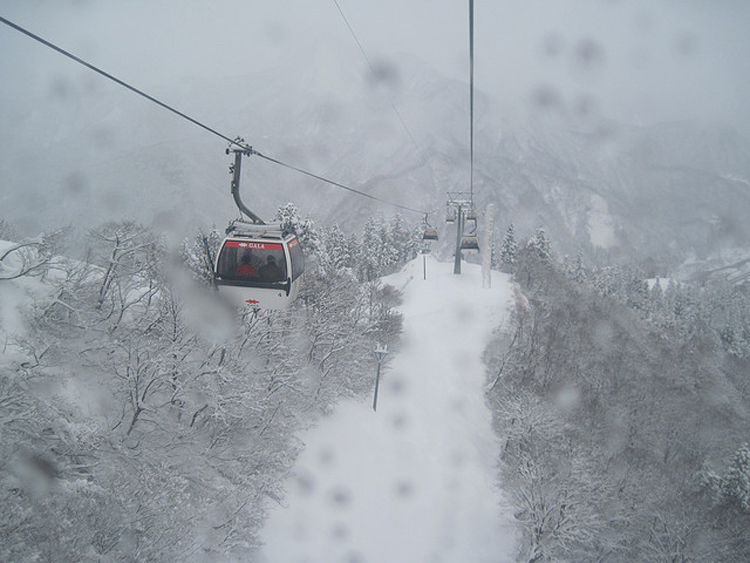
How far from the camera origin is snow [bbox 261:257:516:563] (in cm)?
1591

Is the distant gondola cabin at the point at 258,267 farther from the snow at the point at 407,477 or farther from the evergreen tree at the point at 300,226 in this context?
the evergreen tree at the point at 300,226

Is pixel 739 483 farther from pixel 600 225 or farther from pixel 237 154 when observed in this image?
pixel 600 225

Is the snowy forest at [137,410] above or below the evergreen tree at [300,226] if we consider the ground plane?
below

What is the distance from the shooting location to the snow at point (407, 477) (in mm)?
15906

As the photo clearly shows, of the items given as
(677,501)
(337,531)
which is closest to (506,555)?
(337,531)

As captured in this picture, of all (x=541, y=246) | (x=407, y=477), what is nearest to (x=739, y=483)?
(x=407, y=477)

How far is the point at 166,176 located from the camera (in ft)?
384

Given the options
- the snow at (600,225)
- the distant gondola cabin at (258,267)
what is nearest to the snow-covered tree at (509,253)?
the distant gondola cabin at (258,267)

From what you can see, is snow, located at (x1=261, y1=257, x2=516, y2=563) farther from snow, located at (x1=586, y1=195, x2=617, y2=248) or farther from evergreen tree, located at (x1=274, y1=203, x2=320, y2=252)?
snow, located at (x1=586, y1=195, x2=617, y2=248)

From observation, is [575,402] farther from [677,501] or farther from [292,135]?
[292,135]

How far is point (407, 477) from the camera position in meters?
20.2

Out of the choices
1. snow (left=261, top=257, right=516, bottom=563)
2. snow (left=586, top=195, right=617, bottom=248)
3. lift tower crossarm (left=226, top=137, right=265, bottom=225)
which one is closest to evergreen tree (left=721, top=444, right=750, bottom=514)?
snow (left=261, top=257, right=516, bottom=563)

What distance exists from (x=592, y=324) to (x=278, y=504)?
4161 cm

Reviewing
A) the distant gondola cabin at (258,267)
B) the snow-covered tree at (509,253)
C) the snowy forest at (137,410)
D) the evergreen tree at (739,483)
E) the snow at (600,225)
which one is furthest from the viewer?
the snow at (600,225)
